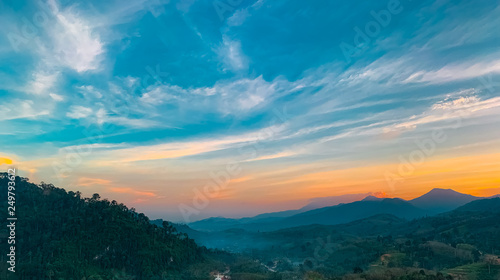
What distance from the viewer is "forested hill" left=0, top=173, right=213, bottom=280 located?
11425 cm

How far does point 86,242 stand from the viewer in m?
126

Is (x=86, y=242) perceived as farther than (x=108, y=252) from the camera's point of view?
No

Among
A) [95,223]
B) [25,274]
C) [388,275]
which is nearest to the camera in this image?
[25,274]

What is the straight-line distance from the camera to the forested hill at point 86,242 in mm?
114250

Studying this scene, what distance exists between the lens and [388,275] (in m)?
125

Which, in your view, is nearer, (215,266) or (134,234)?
(134,234)

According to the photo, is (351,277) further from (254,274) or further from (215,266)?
(215,266)

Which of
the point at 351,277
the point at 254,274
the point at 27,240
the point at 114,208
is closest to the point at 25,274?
the point at 27,240

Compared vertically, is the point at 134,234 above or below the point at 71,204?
below

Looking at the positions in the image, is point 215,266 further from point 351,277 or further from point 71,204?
point 71,204

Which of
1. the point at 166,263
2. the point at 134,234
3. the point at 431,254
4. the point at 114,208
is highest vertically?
the point at 114,208

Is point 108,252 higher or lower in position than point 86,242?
lower

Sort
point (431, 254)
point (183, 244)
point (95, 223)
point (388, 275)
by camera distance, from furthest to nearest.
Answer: point (431, 254) → point (183, 244) → point (95, 223) → point (388, 275)

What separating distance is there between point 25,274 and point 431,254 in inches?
7703
